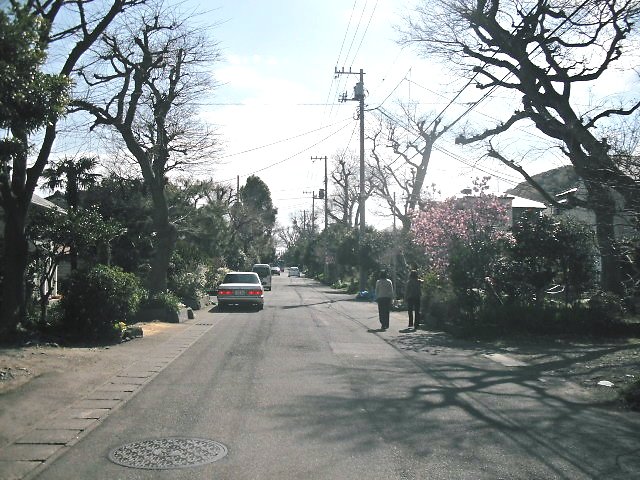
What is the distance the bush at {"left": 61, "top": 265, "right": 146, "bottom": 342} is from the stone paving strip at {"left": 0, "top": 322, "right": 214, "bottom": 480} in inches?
103

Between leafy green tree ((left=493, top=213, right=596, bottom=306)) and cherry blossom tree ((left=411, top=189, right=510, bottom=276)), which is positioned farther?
cherry blossom tree ((left=411, top=189, right=510, bottom=276))

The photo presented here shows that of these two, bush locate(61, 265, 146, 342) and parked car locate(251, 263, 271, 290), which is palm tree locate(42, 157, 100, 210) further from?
parked car locate(251, 263, 271, 290)

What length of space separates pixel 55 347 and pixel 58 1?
281 inches

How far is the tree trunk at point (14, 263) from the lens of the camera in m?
12.9

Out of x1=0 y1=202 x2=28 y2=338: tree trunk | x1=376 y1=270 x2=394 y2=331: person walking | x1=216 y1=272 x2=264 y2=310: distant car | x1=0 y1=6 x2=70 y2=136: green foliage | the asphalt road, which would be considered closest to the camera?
the asphalt road

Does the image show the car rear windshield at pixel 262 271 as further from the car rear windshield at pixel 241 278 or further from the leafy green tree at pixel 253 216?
the car rear windshield at pixel 241 278

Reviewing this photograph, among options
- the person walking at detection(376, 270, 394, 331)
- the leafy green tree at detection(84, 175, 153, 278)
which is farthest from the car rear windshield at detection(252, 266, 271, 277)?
the person walking at detection(376, 270, 394, 331)

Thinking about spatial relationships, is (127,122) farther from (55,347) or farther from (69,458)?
(69,458)

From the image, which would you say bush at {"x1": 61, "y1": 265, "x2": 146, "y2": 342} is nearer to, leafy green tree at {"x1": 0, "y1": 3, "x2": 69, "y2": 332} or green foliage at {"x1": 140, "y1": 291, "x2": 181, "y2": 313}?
leafy green tree at {"x1": 0, "y1": 3, "x2": 69, "y2": 332}

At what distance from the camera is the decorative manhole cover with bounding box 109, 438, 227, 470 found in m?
5.78

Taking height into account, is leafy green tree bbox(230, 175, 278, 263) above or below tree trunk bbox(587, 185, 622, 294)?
above

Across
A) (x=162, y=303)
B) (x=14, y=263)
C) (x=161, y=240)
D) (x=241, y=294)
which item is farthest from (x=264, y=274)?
(x=14, y=263)

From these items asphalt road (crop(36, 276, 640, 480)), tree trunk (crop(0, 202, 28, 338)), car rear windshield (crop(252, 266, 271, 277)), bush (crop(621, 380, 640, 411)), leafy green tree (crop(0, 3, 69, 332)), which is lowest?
asphalt road (crop(36, 276, 640, 480))

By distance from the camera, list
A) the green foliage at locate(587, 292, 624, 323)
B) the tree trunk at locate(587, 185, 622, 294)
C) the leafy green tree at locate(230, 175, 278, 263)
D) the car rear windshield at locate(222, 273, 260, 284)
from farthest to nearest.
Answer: the leafy green tree at locate(230, 175, 278, 263), the car rear windshield at locate(222, 273, 260, 284), the green foliage at locate(587, 292, 624, 323), the tree trunk at locate(587, 185, 622, 294)
